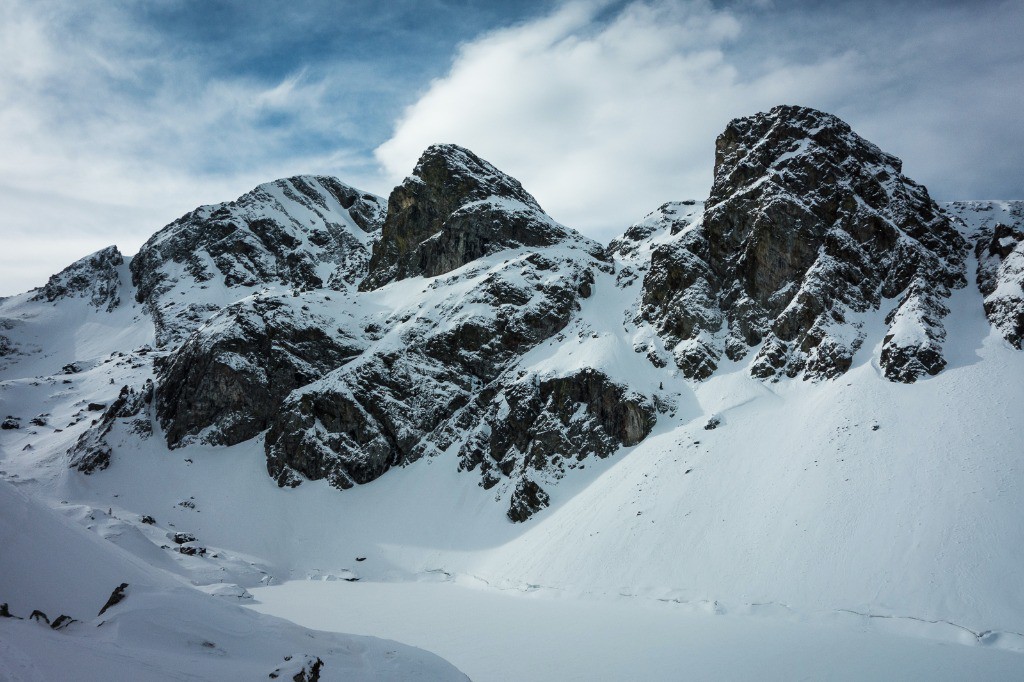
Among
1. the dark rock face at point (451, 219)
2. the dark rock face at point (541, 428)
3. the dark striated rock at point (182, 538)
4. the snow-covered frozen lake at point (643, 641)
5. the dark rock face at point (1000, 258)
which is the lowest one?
the dark striated rock at point (182, 538)

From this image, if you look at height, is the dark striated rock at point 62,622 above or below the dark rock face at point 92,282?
below

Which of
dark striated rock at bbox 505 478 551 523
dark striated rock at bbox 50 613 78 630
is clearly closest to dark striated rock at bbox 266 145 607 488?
dark striated rock at bbox 505 478 551 523

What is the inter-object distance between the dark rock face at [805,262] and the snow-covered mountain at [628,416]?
0.27 metres

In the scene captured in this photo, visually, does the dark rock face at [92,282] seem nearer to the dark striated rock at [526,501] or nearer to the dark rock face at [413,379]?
the dark rock face at [413,379]

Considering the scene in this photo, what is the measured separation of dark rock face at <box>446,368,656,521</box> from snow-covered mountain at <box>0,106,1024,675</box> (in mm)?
253

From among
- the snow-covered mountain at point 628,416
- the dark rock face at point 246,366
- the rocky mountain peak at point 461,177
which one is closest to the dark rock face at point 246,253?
the snow-covered mountain at point 628,416

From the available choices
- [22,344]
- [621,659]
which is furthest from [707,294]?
[22,344]

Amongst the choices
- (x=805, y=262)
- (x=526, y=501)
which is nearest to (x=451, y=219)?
(x=526, y=501)

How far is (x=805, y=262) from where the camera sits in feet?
172

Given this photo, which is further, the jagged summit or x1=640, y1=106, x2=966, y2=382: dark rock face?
the jagged summit

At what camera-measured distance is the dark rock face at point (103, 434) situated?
58.4 m

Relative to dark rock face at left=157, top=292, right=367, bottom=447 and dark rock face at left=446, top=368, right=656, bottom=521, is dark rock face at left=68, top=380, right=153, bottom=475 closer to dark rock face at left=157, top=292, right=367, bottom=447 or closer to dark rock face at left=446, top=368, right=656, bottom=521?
dark rock face at left=157, top=292, right=367, bottom=447

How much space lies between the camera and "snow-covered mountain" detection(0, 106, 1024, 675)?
30.3 metres

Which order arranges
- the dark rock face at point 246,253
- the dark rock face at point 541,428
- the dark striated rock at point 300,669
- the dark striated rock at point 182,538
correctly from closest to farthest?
the dark striated rock at point 300,669 < the dark striated rock at point 182,538 < the dark rock face at point 541,428 < the dark rock face at point 246,253
